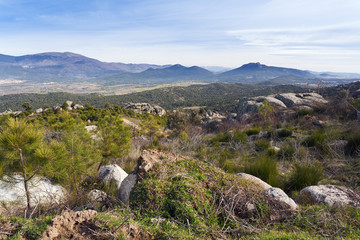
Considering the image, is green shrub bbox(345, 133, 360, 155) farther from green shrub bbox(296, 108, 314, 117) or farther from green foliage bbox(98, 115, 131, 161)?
green shrub bbox(296, 108, 314, 117)

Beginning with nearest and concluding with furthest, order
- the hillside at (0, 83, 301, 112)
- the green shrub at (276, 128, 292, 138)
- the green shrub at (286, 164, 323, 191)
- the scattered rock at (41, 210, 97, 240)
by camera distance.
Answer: the scattered rock at (41, 210, 97, 240)
the green shrub at (286, 164, 323, 191)
the green shrub at (276, 128, 292, 138)
the hillside at (0, 83, 301, 112)

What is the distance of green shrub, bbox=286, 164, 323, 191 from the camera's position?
353 centimetres

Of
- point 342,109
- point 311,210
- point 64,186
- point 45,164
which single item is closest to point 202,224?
point 311,210

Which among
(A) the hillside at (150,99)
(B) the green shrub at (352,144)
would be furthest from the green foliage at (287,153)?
(A) the hillside at (150,99)

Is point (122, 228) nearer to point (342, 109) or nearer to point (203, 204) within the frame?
point (203, 204)

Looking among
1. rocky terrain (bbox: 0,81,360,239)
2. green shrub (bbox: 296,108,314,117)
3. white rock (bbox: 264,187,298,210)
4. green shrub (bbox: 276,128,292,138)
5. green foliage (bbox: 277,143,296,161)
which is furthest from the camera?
green shrub (bbox: 296,108,314,117)

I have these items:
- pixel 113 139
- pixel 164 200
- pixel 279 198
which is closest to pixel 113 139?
pixel 113 139

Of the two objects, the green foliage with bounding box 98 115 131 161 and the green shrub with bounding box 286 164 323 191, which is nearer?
the green shrub with bounding box 286 164 323 191

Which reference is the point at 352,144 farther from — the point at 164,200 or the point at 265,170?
the point at 164,200

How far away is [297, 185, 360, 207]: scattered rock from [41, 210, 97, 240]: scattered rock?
290 centimetres

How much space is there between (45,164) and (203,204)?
2310 mm

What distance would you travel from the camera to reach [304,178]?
3568mm

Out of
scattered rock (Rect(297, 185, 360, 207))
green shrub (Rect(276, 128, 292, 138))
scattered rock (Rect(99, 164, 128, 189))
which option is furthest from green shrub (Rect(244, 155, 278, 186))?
green shrub (Rect(276, 128, 292, 138))

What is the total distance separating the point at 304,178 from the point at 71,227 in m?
3.87
